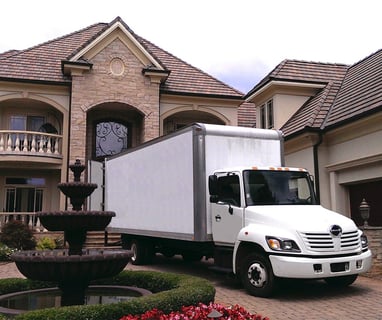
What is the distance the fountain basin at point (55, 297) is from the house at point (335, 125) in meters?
6.15

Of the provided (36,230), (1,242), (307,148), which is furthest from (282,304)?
(36,230)

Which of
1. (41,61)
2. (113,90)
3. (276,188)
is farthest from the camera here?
(41,61)

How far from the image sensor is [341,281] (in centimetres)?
941

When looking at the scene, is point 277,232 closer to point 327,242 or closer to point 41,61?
point 327,242

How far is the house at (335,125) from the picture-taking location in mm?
13594

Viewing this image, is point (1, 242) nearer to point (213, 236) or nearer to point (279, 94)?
point (213, 236)

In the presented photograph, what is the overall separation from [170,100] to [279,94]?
5691mm

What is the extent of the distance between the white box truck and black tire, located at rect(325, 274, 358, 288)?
2 centimetres

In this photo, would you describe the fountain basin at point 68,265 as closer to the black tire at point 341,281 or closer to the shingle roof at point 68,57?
the black tire at point 341,281

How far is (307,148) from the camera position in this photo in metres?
16.2

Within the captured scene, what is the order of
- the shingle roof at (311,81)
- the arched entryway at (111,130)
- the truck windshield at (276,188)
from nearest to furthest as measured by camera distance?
the truck windshield at (276,188)
the shingle roof at (311,81)
the arched entryway at (111,130)

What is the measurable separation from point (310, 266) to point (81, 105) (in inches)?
593

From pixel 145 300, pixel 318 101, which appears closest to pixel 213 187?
pixel 145 300

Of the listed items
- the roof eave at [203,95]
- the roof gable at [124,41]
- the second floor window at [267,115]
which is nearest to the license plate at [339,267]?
the second floor window at [267,115]
